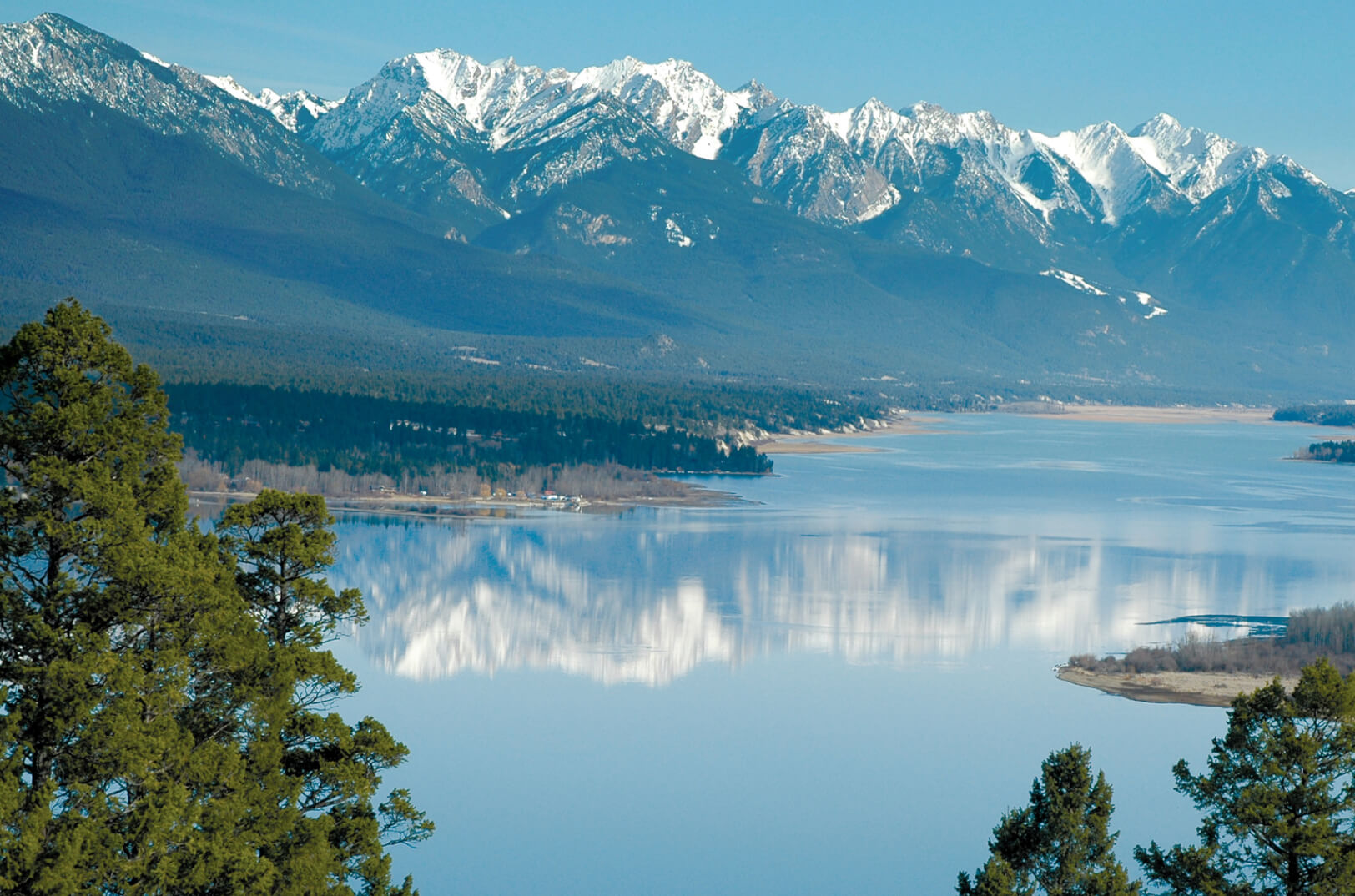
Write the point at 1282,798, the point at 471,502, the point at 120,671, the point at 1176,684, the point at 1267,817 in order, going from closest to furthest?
the point at 120,671
the point at 1267,817
the point at 1282,798
the point at 1176,684
the point at 471,502

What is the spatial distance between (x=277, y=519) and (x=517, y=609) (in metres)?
52.8

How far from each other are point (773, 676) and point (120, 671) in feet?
145

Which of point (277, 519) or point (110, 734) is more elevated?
point (277, 519)

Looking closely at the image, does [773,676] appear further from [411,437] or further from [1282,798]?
[411,437]

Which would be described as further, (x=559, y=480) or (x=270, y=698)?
(x=559, y=480)

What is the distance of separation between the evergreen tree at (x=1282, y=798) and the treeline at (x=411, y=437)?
111 m

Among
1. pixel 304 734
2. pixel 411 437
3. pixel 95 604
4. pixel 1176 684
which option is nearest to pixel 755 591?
pixel 1176 684

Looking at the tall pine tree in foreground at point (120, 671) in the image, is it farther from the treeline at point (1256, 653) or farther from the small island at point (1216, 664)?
the treeline at point (1256, 653)

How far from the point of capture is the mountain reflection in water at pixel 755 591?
68688mm

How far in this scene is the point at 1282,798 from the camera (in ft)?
75.9

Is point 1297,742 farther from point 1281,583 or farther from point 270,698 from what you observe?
point 1281,583

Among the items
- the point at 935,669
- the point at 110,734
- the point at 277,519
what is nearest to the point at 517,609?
the point at 935,669

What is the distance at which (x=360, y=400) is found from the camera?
159 meters

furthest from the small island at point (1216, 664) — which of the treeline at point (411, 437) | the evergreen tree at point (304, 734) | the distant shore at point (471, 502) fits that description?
the treeline at point (411, 437)
